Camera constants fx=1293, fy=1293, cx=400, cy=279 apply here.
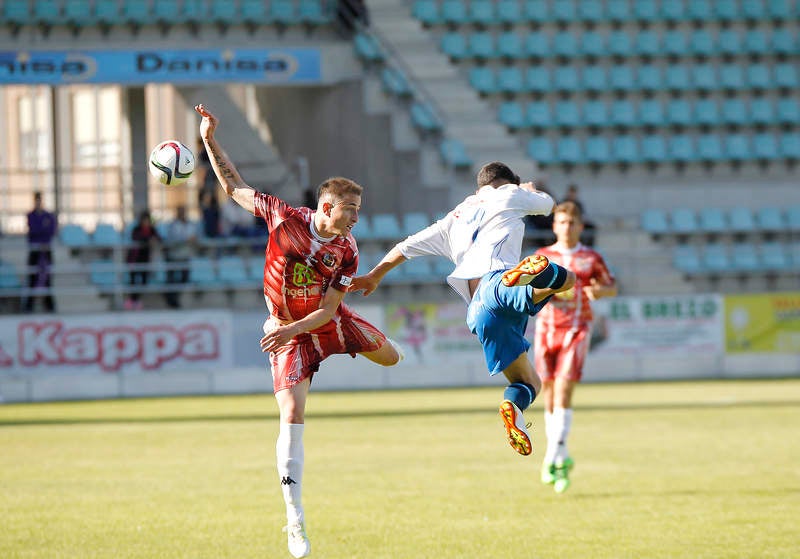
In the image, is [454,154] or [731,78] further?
[731,78]

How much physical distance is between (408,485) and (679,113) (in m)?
18.7

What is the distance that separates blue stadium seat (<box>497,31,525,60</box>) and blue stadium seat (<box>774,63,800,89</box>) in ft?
18.5

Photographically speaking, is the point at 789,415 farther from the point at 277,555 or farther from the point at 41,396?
the point at 41,396

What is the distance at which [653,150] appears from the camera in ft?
89.5

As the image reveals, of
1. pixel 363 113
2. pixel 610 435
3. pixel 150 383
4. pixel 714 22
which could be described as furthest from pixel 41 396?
pixel 714 22

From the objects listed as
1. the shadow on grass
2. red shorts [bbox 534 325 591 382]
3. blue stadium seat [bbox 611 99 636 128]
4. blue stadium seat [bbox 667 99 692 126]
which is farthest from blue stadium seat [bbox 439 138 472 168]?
red shorts [bbox 534 325 591 382]

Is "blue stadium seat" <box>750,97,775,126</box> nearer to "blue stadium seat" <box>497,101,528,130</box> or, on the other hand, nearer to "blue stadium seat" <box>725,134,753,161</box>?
"blue stadium seat" <box>725,134,753,161</box>

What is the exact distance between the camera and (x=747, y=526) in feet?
28.0

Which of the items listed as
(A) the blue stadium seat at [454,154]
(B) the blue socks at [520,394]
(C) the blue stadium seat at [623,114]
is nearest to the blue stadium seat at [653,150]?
(C) the blue stadium seat at [623,114]

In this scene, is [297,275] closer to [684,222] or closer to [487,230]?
[487,230]

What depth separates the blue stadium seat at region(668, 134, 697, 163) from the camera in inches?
1072

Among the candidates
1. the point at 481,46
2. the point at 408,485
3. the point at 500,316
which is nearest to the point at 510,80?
the point at 481,46

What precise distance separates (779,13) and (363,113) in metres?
9.71

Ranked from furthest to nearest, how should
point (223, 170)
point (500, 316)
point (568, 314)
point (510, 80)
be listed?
point (510, 80)
point (568, 314)
point (500, 316)
point (223, 170)
